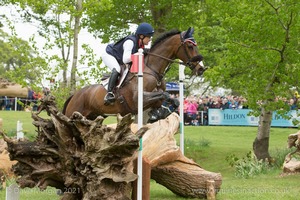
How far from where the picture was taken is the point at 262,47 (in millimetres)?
12594

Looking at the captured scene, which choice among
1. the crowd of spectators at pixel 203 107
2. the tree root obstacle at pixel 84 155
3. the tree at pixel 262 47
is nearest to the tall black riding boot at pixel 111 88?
the tree root obstacle at pixel 84 155

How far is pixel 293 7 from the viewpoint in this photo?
1148 cm

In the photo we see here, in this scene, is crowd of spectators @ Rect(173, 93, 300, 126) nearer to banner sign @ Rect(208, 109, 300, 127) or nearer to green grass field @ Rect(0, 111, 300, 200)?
banner sign @ Rect(208, 109, 300, 127)

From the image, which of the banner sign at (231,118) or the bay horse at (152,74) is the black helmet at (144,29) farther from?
the banner sign at (231,118)

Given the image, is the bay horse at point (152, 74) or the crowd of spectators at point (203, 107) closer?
the bay horse at point (152, 74)

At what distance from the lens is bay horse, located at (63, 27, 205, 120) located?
852cm

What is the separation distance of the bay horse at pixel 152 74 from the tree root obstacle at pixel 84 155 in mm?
1036

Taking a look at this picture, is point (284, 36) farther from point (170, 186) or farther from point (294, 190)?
point (170, 186)

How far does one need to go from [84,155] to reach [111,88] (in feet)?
7.99

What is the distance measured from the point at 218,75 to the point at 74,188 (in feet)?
24.6

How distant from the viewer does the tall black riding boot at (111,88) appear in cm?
855

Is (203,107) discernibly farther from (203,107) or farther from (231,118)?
(231,118)

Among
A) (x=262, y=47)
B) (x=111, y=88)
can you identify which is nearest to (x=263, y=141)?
(x=262, y=47)

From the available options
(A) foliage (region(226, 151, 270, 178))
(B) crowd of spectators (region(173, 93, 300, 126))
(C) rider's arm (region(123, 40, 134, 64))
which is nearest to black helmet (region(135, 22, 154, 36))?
(C) rider's arm (region(123, 40, 134, 64))
